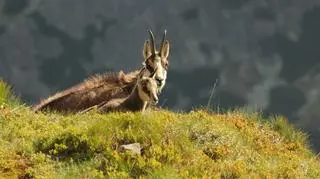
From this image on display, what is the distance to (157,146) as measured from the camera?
12398mm

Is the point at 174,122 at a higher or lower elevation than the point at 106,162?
higher

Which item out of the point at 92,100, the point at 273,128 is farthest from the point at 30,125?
the point at 273,128

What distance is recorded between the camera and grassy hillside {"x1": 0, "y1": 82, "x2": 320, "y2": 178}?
11.8 meters

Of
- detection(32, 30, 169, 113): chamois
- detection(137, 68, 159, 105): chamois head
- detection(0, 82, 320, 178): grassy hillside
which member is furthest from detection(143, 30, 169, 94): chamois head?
detection(0, 82, 320, 178): grassy hillside

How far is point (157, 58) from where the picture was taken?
2122 cm

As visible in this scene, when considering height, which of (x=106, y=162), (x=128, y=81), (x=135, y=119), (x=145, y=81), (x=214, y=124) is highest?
(x=128, y=81)

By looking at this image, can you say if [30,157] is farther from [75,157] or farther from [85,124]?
[85,124]

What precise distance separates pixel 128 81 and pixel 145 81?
2.75 metres

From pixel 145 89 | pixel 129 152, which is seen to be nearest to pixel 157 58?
pixel 145 89

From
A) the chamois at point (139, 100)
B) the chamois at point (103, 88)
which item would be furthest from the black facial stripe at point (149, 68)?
the chamois at point (139, 100)

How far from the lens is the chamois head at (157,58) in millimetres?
20203

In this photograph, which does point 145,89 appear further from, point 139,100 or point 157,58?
point 157,58

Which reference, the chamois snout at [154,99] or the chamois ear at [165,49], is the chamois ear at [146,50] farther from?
the chamois snout at [154,99]

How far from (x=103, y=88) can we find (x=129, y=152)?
841cm
